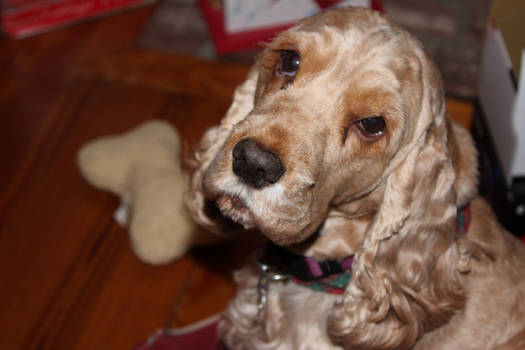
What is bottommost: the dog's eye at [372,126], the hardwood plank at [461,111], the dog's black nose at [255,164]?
the hardwood plank at [461,111]

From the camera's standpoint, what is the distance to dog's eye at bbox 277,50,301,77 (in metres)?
2.00

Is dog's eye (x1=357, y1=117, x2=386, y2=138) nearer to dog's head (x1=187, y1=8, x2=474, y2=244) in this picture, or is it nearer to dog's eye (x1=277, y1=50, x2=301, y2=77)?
dog's head (x1=187, y1=8, x2=474, y2=244)

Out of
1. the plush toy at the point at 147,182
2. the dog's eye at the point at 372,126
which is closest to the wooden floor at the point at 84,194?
the plush toy at the point at 147,182

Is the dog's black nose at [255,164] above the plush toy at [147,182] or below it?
above

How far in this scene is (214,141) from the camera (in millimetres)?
2293

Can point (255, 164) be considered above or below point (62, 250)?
above

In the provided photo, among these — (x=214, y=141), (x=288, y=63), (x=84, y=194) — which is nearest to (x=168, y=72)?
(x=84, y=194)

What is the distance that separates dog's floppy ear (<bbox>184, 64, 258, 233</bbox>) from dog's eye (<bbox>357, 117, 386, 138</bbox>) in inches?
19.4

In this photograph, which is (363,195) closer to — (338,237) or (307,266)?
(338,237)

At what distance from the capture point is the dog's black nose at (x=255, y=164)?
66.1 inches

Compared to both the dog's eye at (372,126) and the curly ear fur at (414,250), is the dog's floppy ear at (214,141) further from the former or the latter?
the curly ear fur at (414,250)

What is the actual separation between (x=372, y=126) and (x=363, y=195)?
294mm

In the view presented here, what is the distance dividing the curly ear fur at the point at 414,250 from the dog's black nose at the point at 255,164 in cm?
53

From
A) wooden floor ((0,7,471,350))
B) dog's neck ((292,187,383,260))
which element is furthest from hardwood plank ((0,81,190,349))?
dog's neck ((292,187,383,260))
